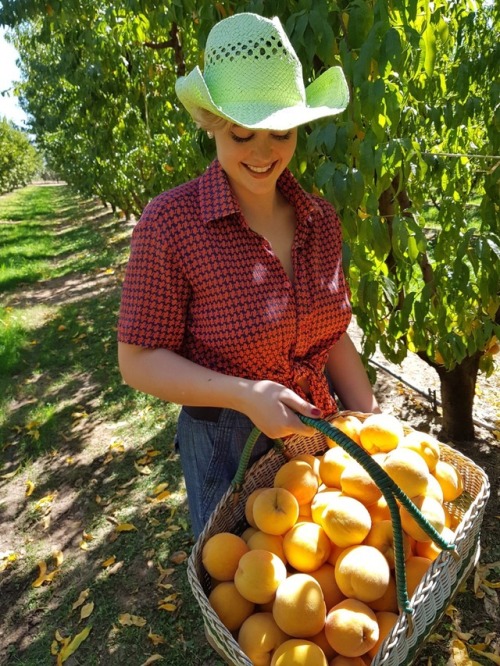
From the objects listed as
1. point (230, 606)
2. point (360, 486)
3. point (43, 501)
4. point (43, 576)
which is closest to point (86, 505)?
point (43, 501)

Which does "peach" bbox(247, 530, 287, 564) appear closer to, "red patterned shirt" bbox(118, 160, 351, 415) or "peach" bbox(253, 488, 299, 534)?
"peach" bbox(253, 488, 299, 534)

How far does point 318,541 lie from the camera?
1181mm

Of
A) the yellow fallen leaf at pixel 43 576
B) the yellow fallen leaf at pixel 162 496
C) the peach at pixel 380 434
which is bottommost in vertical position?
the yellow fallen leaf at pixel 162 496

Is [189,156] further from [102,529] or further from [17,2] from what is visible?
[102,529]

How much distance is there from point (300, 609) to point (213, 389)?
472mm

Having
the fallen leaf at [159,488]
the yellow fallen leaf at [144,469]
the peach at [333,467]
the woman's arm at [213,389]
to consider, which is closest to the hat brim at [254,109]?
the woman's arm at [213,389]

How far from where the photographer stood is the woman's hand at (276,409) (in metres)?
1.11

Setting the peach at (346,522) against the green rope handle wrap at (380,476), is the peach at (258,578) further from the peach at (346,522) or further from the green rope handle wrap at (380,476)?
the green rope handle wrap at (380,476)

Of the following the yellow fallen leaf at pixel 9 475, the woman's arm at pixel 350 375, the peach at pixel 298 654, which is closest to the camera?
the peach at pixel 298 654

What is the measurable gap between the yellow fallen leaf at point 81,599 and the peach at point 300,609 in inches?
73.5

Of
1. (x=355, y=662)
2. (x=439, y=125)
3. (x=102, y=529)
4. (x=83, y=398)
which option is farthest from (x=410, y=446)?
(x=83, y=398)

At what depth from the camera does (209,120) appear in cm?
127

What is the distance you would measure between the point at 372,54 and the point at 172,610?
2.32m

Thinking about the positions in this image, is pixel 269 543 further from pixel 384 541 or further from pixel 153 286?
pixel 153 286
